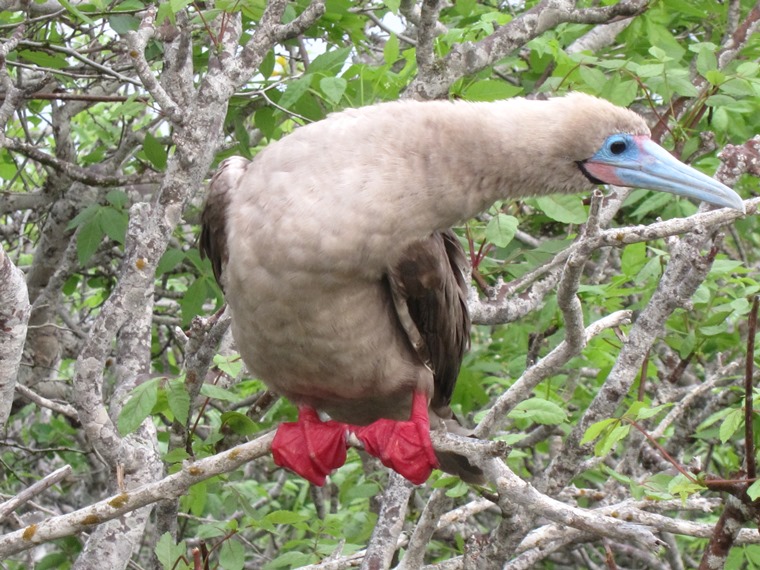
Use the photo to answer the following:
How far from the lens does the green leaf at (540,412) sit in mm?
3621

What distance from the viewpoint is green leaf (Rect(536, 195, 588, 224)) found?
4.22 m

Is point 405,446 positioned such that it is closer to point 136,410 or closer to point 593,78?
point 136,410

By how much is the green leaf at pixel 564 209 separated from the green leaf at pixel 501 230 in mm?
139

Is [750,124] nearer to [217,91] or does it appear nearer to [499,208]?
[499,208]

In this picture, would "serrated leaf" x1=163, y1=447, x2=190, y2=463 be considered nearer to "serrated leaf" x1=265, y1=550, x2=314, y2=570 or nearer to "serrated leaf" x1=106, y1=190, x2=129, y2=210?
"serrated leaf" x1=265, y1=550, x2=314, y2=570

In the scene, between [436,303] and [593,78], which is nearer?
[436,303]

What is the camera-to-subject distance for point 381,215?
11.0ft

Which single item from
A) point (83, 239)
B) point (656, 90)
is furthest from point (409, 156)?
point (83, 239)

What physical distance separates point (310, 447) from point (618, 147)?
1568 mm

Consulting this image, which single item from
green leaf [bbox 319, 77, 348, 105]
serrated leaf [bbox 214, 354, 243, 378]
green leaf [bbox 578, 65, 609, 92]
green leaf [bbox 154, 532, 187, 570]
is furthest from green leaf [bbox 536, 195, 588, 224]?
green leaf [bbox 154, 532, 187, 570]

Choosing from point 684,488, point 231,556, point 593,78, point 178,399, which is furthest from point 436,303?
point 593,78

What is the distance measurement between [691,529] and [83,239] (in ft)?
9.78

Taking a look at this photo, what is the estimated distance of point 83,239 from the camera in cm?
489

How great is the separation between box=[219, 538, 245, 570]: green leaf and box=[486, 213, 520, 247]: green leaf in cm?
153
